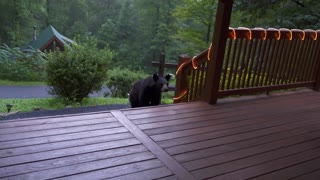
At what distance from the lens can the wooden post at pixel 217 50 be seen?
10.2ft

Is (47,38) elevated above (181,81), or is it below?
above

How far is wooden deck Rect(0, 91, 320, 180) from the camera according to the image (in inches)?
71.4

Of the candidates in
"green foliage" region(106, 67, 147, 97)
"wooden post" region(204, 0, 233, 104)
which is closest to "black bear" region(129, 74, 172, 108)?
"wooden post" region(204, 0, 233, 104)

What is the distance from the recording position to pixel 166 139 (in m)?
2.35

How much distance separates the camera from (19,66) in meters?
11.6

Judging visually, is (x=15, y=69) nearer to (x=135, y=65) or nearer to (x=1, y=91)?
(x=1, y=91)

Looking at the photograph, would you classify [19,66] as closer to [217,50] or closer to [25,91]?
[25,91]

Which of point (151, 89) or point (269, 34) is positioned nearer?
point (269, 34)

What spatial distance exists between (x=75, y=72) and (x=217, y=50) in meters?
3.67

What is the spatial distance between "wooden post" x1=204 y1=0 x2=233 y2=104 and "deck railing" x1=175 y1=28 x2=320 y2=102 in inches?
3.8

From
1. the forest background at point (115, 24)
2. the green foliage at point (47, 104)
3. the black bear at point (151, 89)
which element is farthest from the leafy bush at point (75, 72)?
the forest background at point (115, 24)

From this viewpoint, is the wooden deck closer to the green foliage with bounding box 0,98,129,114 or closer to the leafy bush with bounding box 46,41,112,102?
the leafy bush with bounding box 46,41,112,102

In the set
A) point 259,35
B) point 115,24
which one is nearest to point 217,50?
point 259,35

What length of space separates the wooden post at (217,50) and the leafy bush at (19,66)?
32.0ft
